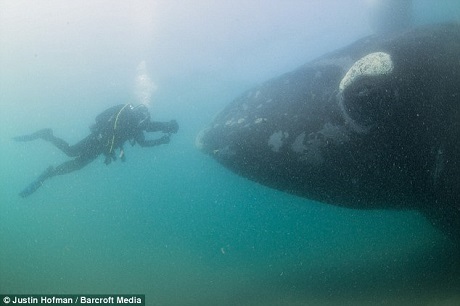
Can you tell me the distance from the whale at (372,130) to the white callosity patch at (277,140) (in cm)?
2

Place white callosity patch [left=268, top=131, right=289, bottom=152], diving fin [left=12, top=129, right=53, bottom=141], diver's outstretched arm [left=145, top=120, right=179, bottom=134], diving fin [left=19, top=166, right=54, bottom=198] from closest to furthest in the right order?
white callosity patch [left=268, top=131, right=289, bottom=152]
diver's outstretched arm [left=145, top=120, right=179, bottom=134]
diving fin [left=19, top=166, right=54, bottom=198]
diving fin [left=12, top=129, right=53, bottom=141]

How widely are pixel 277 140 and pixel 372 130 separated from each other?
1.34 metres

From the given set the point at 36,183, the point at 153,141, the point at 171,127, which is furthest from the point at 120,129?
the point at 36,183

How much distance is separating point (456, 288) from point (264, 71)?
25.9 metres

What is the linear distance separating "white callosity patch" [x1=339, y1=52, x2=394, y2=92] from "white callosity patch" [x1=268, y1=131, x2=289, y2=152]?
3.43ft

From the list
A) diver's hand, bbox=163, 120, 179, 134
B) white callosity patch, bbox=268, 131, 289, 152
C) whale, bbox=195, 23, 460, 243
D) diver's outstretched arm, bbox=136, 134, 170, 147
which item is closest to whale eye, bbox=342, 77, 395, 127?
whale, bbox=195, 23, 460, 243

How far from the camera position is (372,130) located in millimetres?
4652

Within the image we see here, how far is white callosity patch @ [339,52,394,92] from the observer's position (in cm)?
458

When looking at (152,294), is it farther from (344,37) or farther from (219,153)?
(344,37)

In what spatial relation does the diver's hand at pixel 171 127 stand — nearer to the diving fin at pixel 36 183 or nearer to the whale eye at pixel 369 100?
the diving fin at pixel 36 183

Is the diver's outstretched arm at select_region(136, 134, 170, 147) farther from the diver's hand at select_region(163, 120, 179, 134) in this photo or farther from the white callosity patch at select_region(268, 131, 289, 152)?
the white callosity patch at select_region(268, 131, 289, 152)

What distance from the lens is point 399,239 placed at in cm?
1040

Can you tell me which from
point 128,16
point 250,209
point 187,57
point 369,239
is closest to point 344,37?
point 250,209

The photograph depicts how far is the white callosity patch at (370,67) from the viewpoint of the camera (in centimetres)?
458
